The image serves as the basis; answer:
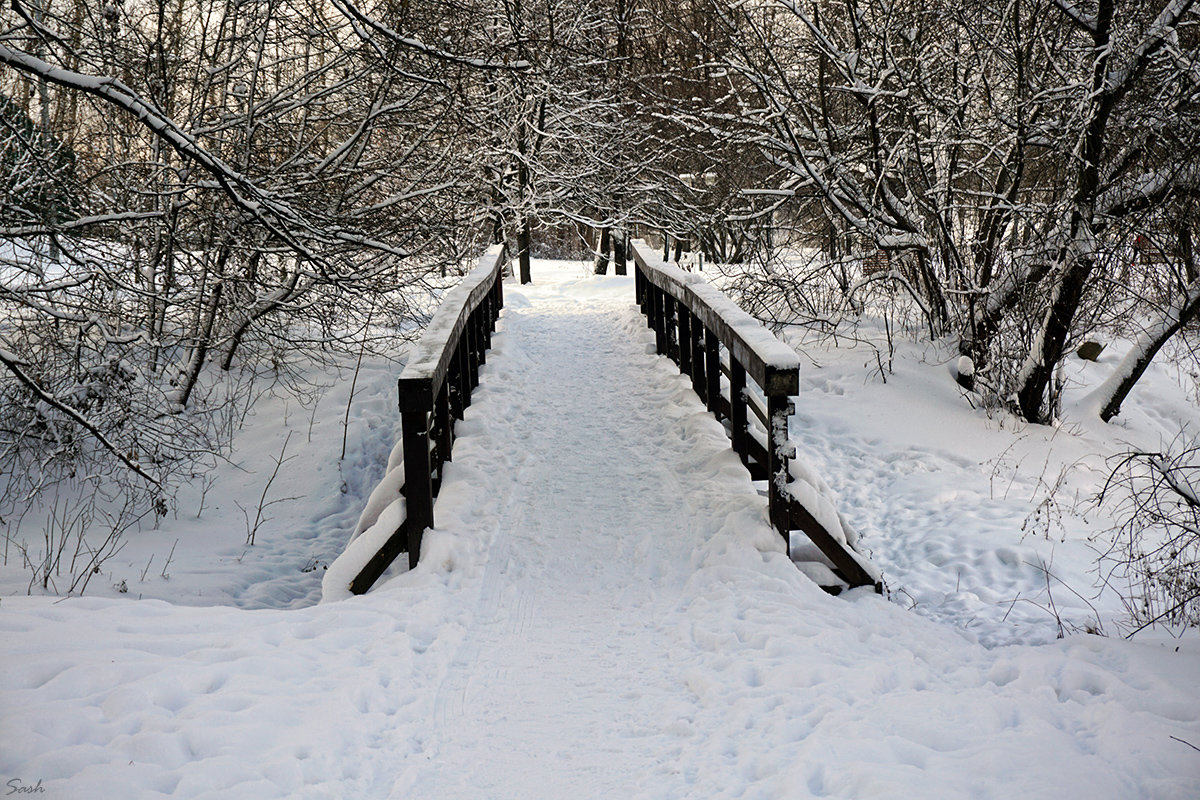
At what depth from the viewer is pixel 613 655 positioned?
4.39 m

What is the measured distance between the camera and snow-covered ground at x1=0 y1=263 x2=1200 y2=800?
10.6 feet

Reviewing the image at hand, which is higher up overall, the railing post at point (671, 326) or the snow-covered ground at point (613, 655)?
the railing post at point (671, 326)

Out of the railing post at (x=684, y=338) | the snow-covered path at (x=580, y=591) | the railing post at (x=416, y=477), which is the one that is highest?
the railing post at (x=684, y=338)

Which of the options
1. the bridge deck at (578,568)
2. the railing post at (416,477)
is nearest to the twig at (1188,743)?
the bridge deck at (578,568)

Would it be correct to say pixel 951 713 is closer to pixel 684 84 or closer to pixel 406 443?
pixel 406 443

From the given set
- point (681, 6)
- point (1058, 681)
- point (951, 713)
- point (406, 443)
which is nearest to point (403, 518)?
point (406, 443)

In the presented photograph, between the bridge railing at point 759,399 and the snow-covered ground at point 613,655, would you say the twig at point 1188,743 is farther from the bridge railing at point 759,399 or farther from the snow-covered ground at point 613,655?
the bridge railing at point 759,399

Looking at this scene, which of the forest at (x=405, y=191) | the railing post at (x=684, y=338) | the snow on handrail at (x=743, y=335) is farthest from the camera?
the railing post at (x=684, y=338)

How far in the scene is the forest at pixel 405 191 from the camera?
7.09 m

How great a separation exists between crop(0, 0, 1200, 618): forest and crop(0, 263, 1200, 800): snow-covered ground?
5.01 ft

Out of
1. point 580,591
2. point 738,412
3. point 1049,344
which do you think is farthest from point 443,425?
point 1049,344

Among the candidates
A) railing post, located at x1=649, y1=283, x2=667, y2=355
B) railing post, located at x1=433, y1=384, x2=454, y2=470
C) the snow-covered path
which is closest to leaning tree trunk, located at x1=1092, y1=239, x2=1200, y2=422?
the snow-covered path

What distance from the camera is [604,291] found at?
1731cm

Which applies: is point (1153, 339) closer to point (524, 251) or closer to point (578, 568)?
point (578, 568)
